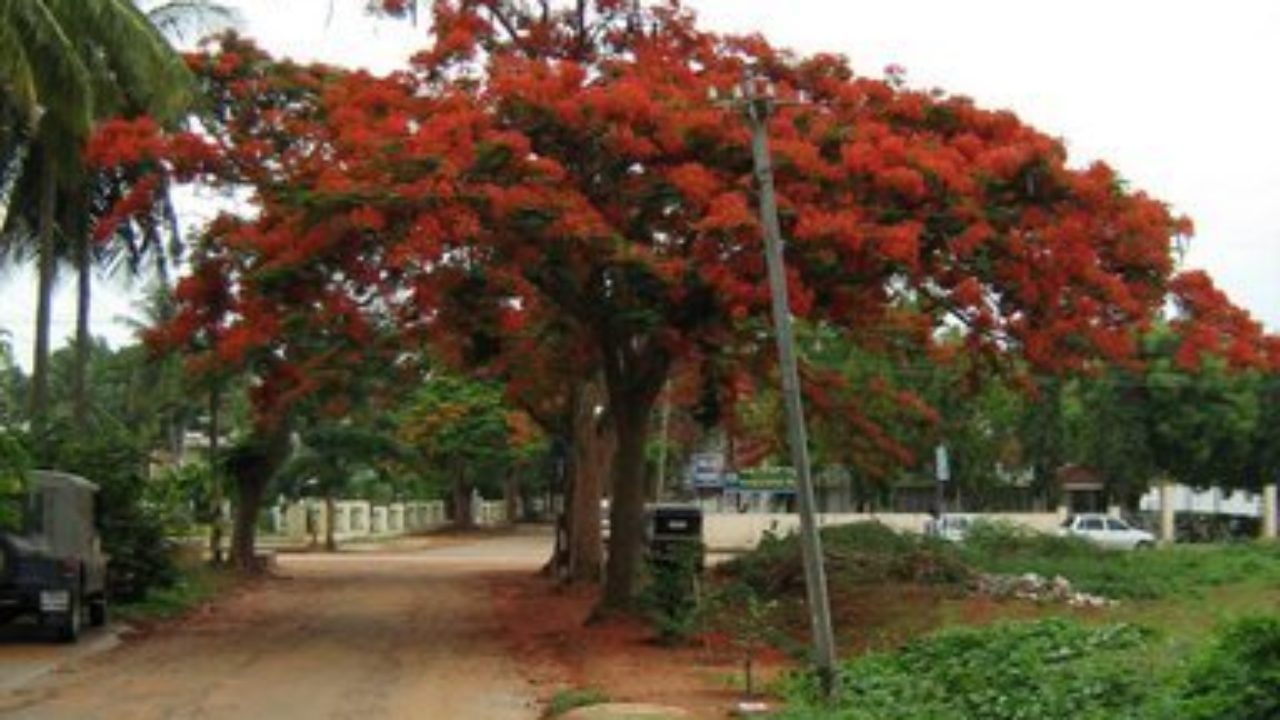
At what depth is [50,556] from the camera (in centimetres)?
2159

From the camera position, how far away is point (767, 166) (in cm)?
1597

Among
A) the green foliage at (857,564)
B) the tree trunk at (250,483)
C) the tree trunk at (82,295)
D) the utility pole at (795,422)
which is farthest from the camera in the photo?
the tree trunk at (250,483)

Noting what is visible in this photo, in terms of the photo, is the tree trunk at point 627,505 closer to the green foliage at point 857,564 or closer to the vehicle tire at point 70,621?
the green foliage at point 857,564

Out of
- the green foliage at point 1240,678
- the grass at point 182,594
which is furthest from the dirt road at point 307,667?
the green foliage at point 1240,678

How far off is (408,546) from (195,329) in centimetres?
4084

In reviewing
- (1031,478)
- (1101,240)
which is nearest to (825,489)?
(1031,478)

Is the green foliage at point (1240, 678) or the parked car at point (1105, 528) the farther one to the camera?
the parked car at point (1105, 528)

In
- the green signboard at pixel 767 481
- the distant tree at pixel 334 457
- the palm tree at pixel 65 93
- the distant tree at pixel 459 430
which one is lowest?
A: the green signboard at pixel 767 481

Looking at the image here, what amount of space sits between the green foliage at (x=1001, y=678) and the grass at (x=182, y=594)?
43.4 ft

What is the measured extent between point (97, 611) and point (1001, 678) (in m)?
14.8

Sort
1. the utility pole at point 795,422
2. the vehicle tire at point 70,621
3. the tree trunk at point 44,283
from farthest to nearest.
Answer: the tree trunk at point 44,283
the vehicle tire at point 70,621
the utility pole at point 795,422

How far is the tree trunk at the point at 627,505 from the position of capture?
24875mm

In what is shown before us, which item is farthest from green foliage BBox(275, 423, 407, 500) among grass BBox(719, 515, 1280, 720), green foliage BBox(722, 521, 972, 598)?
green foliage BBox(722, 521, 972, 598)

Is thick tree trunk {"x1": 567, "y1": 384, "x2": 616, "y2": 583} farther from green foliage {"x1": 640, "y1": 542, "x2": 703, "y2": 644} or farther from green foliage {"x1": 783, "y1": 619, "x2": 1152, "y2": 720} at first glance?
green foliage {"x1": 783, "y1": 619, "x2": 1152, "y2": 720}
